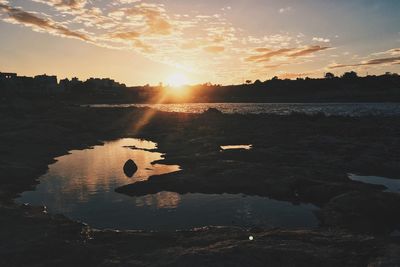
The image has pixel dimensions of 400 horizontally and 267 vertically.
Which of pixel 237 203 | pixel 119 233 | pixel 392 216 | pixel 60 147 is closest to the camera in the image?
pixel 119 233

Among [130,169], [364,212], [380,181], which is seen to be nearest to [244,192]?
[364,212]

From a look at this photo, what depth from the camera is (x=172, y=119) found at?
92.7 metres

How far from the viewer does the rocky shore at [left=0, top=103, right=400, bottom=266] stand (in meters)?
15.8

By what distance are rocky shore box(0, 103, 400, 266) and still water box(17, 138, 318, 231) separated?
1327 mm

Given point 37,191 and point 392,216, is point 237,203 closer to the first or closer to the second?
point 392,216

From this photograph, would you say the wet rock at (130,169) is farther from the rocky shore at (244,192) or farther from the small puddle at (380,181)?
the small puddle at (380,181)

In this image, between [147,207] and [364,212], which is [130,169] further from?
[364,212]

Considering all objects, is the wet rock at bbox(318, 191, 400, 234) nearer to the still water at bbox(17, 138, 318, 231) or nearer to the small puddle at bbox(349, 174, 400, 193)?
the still water at bbox(17, 138, 318, 231)

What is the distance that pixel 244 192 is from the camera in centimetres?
2850

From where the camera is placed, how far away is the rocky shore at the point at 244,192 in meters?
15.8

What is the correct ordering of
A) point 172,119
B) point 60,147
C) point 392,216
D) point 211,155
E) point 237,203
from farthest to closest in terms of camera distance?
1. point 172,119
2. point 60,147
3. point 211,155
4. point 237,203
5. point 392,216

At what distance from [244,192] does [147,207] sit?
729cm

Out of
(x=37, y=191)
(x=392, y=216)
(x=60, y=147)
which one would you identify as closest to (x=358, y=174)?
(x=392, y=216)

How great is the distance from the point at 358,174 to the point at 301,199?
958 cm
